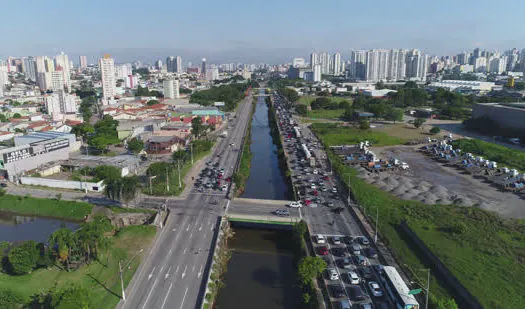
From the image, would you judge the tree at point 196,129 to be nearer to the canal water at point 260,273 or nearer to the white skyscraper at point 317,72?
the canal water at point 260,273

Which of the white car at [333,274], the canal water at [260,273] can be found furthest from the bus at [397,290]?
the canal water at [260,273]

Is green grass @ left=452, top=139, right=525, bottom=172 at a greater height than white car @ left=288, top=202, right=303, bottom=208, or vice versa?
green grass @ left=452, top=139, right=525, bottom=172

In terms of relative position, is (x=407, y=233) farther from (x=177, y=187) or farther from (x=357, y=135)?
(x=357, y=135)

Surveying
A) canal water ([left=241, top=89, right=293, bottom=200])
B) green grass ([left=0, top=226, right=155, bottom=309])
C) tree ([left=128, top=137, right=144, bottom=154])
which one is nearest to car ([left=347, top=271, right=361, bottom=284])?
green grass ([left=0, top=226, right=155, bottom=309])

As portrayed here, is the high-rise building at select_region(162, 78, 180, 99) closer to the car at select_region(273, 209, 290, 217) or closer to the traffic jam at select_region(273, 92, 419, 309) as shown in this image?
the traffic jam at select_region(273, 92, 419, 309)

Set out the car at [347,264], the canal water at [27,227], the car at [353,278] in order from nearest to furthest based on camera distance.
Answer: the car at [353,278] < the car at [347,264] < the canal water at [27,227]

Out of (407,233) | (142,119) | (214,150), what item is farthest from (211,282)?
(142,119)
